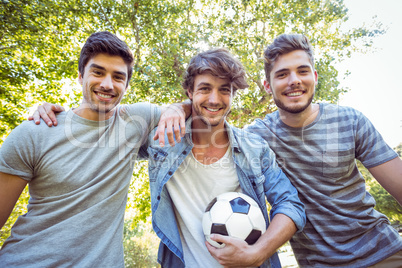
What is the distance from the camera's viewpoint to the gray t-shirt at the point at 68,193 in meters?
1.84

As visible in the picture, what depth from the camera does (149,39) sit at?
7809 mm

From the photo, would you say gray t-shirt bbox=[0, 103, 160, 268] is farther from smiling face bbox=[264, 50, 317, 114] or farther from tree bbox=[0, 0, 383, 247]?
tree bbox=[0, 0, 383, 247]


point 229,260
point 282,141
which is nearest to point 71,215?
point 229,260

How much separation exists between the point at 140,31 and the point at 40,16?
2.94m

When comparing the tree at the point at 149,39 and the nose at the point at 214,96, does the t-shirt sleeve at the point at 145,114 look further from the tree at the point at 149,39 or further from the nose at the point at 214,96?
the tree at the point at 149,39

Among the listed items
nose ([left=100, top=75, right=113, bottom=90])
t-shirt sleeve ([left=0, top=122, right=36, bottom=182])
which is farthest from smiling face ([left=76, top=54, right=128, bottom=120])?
t-shirt sleeve ([left=0, top=122, right=36, bottom=182])

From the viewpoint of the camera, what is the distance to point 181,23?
27.9ft

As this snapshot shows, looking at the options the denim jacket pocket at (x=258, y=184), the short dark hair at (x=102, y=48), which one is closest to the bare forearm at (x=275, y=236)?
the denim jacket pocket at (x=258, y=184)

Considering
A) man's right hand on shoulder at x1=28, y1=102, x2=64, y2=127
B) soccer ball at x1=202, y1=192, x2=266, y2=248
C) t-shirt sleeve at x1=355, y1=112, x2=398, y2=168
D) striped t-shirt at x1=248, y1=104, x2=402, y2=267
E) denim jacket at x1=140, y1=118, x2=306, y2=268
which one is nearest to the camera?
soccer ball at x1=202, y1=192, x2=266, y2=248

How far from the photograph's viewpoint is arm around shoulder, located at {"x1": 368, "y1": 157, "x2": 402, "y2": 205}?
2.54 meters

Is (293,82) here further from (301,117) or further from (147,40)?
(147,40)

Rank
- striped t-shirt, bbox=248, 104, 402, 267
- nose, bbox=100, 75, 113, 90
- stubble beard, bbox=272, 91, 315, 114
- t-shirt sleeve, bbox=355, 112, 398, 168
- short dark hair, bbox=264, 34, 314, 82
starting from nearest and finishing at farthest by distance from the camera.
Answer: nose, bbox=100, 75, 113, 90 → striped t-shirt, bbox=248, 104, 402, 267 → t-shirt sleeve, bbox=355, 112, 398, 168 → stubble beard, bbox=272, 91, 315, 114 → short dark hair, bbox=264, 34, 314, 82

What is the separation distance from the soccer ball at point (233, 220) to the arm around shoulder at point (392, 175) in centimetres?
158

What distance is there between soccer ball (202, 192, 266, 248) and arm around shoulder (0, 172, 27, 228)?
1562 mm
